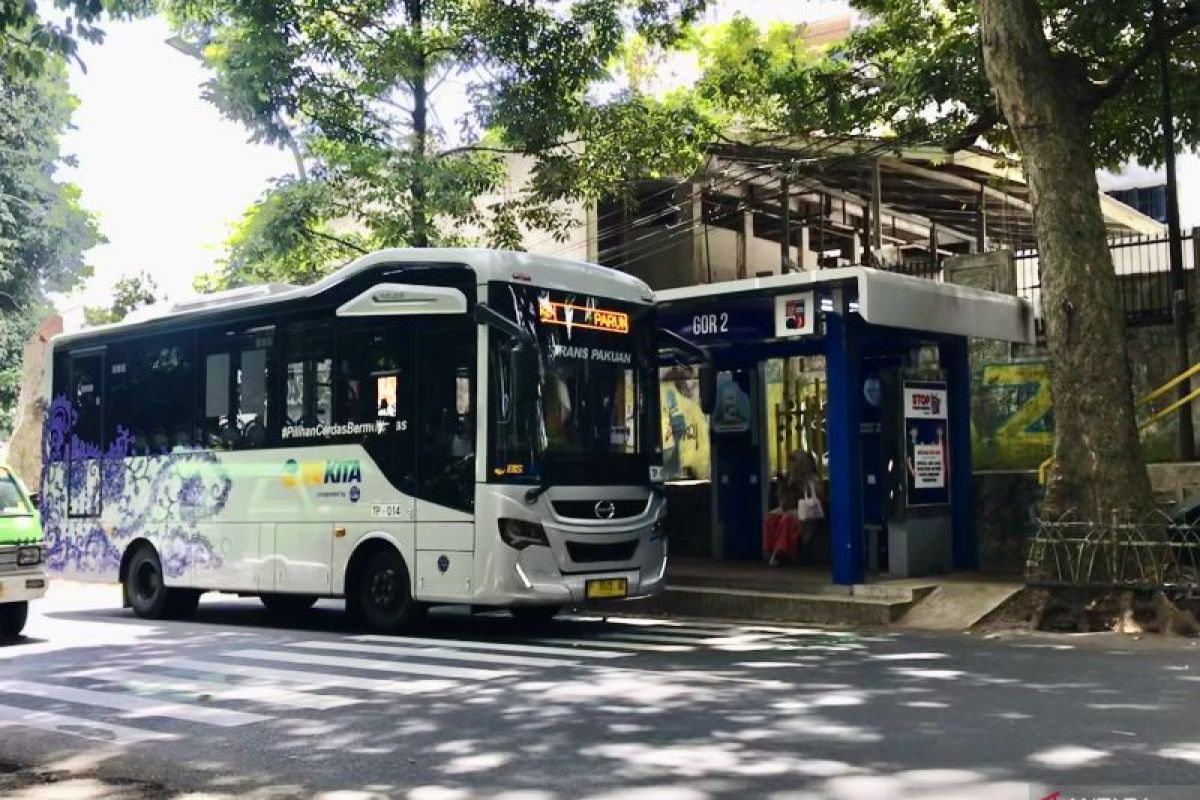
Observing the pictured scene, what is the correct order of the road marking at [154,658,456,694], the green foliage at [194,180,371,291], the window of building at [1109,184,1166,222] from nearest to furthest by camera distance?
1. the road marking at [154,658,456,694]
2. the green foliage at [194,180,371,291]
3. the window of building at [1109,184,1166,222]

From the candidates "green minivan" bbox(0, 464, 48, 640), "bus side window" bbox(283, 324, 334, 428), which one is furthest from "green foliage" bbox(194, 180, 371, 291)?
"green minivan" bbox(0, 464, 48, 640)

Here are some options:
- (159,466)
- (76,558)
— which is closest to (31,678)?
(159,466)

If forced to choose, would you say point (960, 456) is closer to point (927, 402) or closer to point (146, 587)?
point (927, 402)

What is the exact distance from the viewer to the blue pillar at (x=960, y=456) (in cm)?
1505

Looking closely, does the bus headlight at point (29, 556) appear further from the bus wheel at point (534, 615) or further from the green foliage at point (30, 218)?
the green foliage at point (30, 218)

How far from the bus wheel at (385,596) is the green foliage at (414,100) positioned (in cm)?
647

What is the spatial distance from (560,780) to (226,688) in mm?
4195

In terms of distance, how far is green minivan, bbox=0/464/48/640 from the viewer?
1197 centimetres

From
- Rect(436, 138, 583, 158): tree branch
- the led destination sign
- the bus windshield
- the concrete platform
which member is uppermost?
Rect(436, 138, 583, 158): tree branch

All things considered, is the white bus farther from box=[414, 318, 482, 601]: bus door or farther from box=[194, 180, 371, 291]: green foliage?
box=[194, 180, 371, 291]: green foliage

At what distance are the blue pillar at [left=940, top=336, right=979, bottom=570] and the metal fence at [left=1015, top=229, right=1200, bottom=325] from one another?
1.71 meters

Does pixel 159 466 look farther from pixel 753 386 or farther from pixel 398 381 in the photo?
pixel 753 386

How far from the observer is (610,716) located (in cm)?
745

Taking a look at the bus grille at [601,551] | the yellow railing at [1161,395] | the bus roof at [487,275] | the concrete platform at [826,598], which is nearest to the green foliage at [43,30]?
the bus roof at [487,275]
